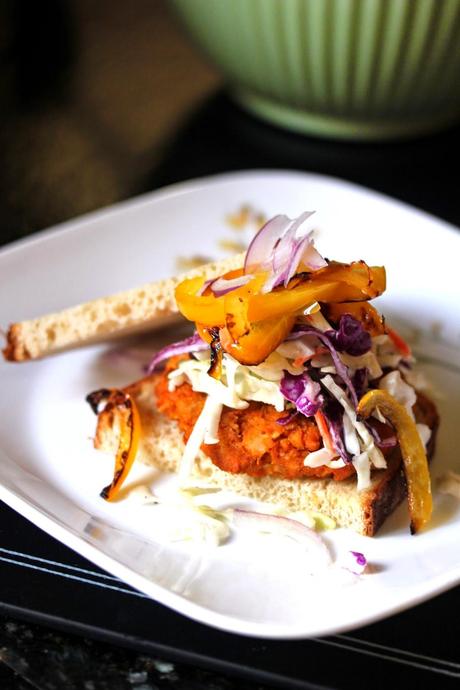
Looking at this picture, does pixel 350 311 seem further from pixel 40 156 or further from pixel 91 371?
pixel 40 156

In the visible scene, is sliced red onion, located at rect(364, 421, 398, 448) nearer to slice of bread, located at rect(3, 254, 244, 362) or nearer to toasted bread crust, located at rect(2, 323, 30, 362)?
slice of bread, located at rect(3, 254, 244, 362)

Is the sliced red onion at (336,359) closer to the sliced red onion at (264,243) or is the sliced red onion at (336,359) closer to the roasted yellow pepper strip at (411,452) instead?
the roasted yellow pepper strip at (411,452)

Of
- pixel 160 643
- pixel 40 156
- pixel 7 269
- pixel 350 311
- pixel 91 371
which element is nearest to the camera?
pixel 160 643

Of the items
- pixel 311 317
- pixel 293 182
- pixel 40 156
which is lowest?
pixel 40 156

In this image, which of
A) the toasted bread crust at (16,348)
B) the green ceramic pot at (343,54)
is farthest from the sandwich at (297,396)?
the green ceramic pot at (343,54)

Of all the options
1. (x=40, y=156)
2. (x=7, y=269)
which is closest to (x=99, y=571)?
(x=7, y=269)

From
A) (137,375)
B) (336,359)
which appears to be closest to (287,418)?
(336,359)

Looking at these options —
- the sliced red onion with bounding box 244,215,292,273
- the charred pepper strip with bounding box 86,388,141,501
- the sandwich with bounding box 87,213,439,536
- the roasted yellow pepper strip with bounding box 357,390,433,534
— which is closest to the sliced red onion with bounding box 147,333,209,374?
the sandwich with bounding box 87,213,439,536
